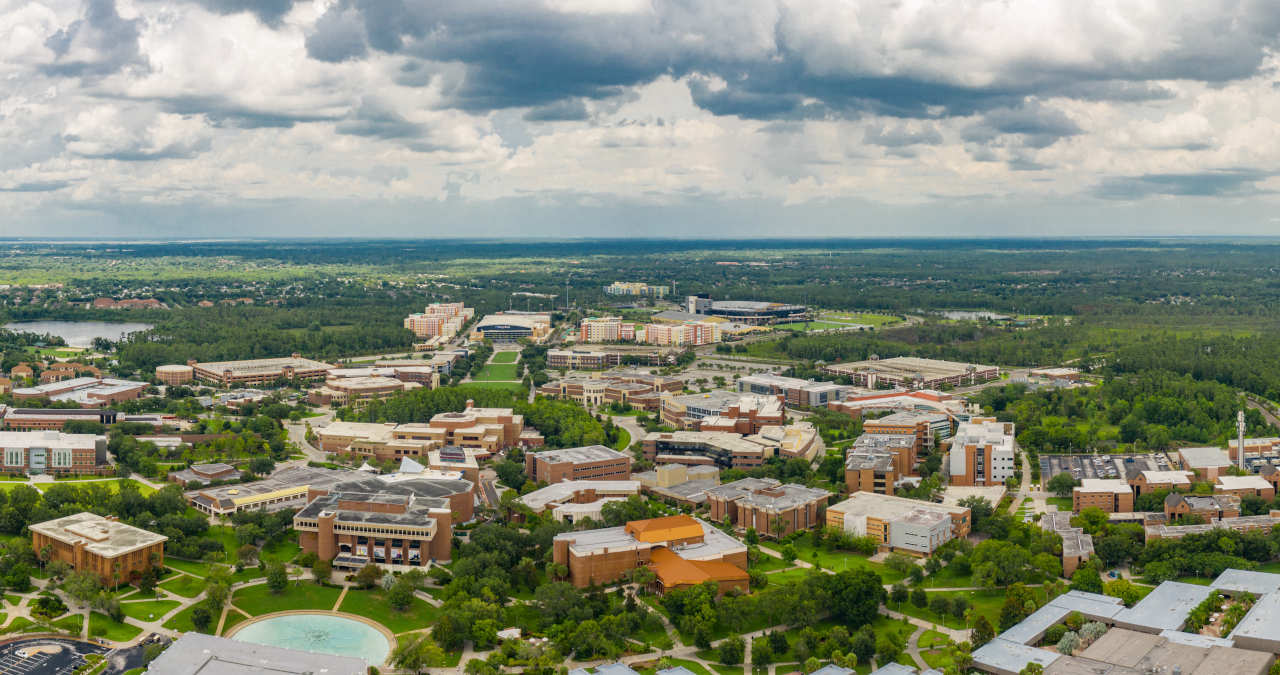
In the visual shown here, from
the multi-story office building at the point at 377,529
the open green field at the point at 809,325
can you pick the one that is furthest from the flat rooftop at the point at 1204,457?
the open green field at the point at 809,325

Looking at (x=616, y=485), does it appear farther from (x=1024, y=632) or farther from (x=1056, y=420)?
(x=1056, y=420)

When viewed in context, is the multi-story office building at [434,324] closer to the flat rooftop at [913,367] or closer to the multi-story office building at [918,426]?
the flat rooftop at [913,367]

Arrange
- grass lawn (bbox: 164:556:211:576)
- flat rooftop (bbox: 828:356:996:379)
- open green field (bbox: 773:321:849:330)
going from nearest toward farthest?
grass lawn (bbox: 164:556:211:576) < flat rooftop (bbox: 828:356:996:379) < open green field (bbox: 773:321:849:330)

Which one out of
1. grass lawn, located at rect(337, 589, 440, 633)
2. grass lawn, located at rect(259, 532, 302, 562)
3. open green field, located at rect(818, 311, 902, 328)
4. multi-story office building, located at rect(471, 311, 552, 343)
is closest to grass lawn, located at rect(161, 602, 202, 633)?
grass lawn, located at rect(337, 589, 440, 633)

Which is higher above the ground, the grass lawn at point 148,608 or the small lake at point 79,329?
the small lake at point 79,329

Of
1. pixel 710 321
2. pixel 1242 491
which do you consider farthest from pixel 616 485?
pixel 710 321

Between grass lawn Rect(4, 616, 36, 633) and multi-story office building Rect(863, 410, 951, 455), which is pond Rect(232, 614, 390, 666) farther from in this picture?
multi-story office building Rect(863, 410, 951, 455)
